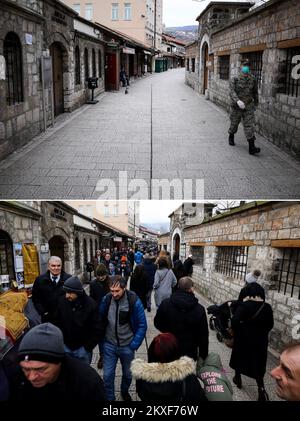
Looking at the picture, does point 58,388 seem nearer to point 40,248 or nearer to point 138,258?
point 40,248

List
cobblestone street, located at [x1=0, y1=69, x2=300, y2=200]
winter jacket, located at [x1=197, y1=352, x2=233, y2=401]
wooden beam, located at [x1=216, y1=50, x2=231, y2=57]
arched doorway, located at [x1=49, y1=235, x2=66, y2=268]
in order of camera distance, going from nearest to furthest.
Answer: winter jacket, located at [x1=197, y1=352, x2=233, y2=401]
cobblestone street, located at [x1=0, y1=69, x2=300, y2=200]
arched doorway, located at [x1=49, y1=235, x2=66, y2=268]
wooden beam, located at [x1=216, y1=50, x2=231, y2=57]

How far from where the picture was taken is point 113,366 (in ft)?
12.5

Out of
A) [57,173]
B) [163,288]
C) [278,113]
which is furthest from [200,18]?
[163,288]

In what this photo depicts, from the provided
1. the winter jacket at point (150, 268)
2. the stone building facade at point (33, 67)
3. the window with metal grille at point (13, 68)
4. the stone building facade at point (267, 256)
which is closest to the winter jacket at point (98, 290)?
the winter jacket at point (150, 268)

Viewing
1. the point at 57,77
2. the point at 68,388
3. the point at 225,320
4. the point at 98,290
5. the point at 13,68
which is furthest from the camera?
the point at 57,77

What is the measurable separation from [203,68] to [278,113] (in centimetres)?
1349

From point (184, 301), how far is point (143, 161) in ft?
14.8

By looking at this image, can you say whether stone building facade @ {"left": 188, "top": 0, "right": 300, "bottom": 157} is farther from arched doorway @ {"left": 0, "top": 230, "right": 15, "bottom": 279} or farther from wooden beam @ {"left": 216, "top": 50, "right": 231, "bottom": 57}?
arched doorway @ {"left": 0, "top": 230, "right": 15, "bottom": 279}

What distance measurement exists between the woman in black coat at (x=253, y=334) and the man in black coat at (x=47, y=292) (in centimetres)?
216

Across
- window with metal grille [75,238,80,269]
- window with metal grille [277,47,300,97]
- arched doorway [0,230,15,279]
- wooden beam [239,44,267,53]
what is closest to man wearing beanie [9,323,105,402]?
arched doorway [0,230,15,279]

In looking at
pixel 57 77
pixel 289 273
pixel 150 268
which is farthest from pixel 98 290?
pixel 57 77

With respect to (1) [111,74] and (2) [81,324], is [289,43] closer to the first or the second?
(2) [81,324]

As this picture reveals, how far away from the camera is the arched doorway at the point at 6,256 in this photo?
618cm

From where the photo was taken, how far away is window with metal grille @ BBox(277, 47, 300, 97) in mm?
8133
